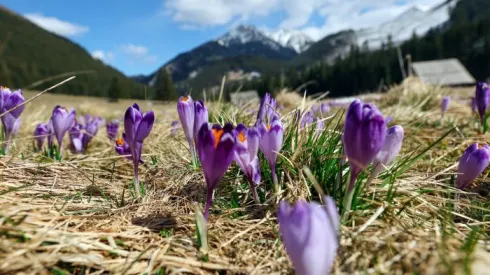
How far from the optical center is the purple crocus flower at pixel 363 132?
4.10ft

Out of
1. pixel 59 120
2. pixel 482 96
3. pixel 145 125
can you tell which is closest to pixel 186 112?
pixel 145 125

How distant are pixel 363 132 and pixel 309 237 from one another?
48 centimetres

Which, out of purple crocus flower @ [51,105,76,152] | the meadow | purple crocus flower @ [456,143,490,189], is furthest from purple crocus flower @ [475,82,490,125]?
purple crocus flower @ [51,105,76,152]

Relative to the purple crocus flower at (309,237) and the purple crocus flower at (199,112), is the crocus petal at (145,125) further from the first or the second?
the purple crocus flower at (309,237)

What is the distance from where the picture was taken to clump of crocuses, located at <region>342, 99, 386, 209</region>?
4.10 feet

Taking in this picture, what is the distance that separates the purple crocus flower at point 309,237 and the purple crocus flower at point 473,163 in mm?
1175

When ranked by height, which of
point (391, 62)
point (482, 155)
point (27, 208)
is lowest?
point (27, 208)

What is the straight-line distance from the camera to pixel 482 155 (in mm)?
1789

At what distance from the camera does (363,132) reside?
1271 mm

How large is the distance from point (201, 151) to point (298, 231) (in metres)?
0.48

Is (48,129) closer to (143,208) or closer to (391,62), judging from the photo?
(143,208)

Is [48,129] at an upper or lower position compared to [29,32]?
lower

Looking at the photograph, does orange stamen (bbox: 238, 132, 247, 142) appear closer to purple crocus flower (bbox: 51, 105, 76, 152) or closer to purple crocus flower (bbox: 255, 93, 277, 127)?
purple crocus flower (bbox: 255, 93, 277, 127)

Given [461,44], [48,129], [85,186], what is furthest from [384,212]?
[461,44]
